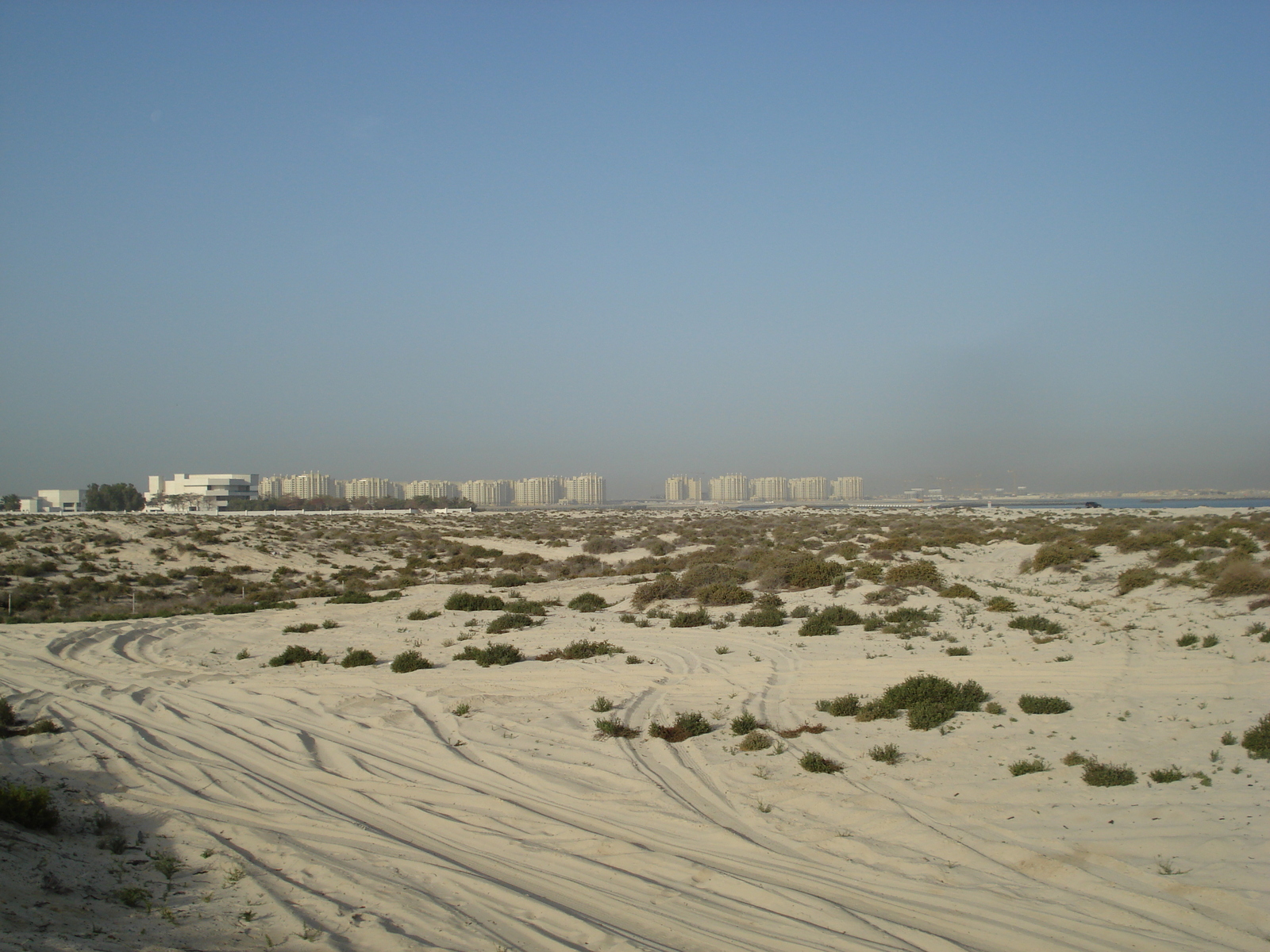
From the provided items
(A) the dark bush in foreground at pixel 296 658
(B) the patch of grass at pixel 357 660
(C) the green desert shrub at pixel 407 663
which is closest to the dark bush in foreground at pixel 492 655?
(C) the green desert shrub at pixel 407 663

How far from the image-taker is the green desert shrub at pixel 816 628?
50.0 feet

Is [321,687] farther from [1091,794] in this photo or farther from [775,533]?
[775,533]

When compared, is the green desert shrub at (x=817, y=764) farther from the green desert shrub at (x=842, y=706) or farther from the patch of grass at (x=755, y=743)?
the green desert shrub at (x=842, y=706)

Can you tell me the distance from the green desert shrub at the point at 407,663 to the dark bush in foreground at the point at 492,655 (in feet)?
2.38

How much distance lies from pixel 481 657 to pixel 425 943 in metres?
9.08

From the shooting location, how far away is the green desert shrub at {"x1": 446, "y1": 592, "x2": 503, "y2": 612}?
65.4 ft

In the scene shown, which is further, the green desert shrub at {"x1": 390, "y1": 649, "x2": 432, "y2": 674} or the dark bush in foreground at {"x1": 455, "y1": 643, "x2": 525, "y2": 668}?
the dark bush in foreground at {"x1": 455, "y1": 643, "x2": 525, "y2": 668}

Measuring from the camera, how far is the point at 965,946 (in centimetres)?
471

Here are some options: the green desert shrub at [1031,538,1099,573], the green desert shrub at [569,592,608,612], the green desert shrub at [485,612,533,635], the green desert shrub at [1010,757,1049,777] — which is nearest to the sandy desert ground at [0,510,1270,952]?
the green desert shrub at [1010,757,1049,777]

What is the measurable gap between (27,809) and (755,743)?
682 cm

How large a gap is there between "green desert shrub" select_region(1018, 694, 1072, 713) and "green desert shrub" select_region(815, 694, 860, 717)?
Answer: 6.74ft

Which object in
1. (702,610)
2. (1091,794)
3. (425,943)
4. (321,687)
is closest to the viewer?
(425,943)

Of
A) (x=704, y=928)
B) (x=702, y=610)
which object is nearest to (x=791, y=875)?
(x=704, y=928)

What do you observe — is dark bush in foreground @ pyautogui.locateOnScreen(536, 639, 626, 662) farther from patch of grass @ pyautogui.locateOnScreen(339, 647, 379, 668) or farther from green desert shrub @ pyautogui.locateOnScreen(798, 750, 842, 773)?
green desert shrub @ pyautogui.locateOnScreen(798, 750, 842, 773)
